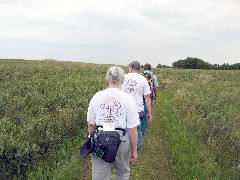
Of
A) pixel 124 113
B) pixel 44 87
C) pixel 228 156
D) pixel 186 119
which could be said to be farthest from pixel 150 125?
pixel 44 87

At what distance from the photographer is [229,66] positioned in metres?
74.1

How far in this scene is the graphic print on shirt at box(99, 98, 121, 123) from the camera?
197 inches

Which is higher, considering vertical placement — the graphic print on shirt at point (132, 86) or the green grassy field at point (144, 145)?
the graphic print on shirt at point (132, 86)

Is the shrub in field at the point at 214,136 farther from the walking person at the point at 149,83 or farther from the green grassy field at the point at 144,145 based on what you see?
the walking person at the point at 149,83

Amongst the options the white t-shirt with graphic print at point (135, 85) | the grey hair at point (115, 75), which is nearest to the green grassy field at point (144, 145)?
the white t-shirt with graphic print at point (135, 85)

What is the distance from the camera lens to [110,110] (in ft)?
16.5

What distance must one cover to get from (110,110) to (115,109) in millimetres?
73

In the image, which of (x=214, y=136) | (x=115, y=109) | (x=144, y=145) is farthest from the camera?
(x=214, y=136)

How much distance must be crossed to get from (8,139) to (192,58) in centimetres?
7273

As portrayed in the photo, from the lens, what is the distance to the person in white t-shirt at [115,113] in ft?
16.5

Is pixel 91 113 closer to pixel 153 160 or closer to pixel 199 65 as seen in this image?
pixel 153 160

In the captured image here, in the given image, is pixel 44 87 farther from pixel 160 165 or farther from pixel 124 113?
pixel 124 113

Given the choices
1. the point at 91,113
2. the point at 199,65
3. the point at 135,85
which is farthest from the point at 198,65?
the point at 91,113

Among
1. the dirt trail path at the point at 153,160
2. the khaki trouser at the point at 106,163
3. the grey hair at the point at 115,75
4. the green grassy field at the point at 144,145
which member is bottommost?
the dirt trail path at the point at 153,160
